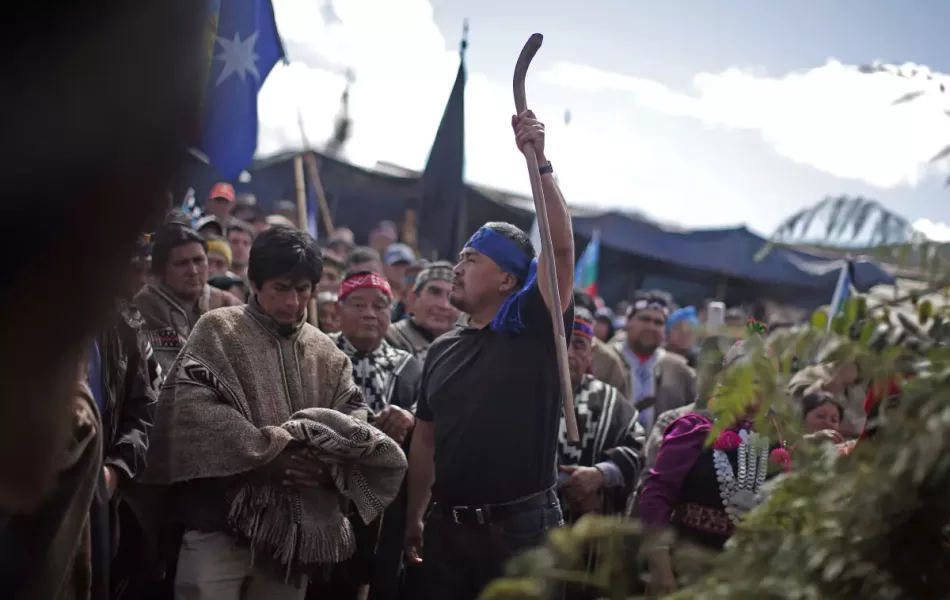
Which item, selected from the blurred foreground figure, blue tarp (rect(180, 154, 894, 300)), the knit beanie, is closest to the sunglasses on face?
the knit beanie

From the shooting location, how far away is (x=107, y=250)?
4.17 ft

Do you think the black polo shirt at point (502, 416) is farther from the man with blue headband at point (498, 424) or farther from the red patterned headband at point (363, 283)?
the red patterned headband at point (363, 283)

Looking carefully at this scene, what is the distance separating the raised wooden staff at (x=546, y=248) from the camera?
10.4 feet

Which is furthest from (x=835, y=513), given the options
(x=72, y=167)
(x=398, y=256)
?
(x=398, y=256)

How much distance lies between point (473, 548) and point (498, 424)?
1.61ft

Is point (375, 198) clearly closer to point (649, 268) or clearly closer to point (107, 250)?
point (649, 268)

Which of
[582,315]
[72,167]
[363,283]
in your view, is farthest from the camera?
[582,315]

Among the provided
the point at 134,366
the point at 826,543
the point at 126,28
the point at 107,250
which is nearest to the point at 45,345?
the point at 107,250

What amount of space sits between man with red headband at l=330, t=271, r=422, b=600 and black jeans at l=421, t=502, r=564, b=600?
29.1 inches

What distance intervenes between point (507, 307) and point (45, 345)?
7.89 feet

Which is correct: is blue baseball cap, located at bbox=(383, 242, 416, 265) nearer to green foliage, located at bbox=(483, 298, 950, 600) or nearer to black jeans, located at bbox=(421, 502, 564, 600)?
black jeans, located at bbox=(421, 502, 564, 600)

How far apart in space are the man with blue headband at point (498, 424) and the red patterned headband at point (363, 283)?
1145 mm

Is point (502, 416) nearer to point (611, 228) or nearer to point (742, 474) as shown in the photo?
point (742, 474)

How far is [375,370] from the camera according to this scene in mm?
4668
